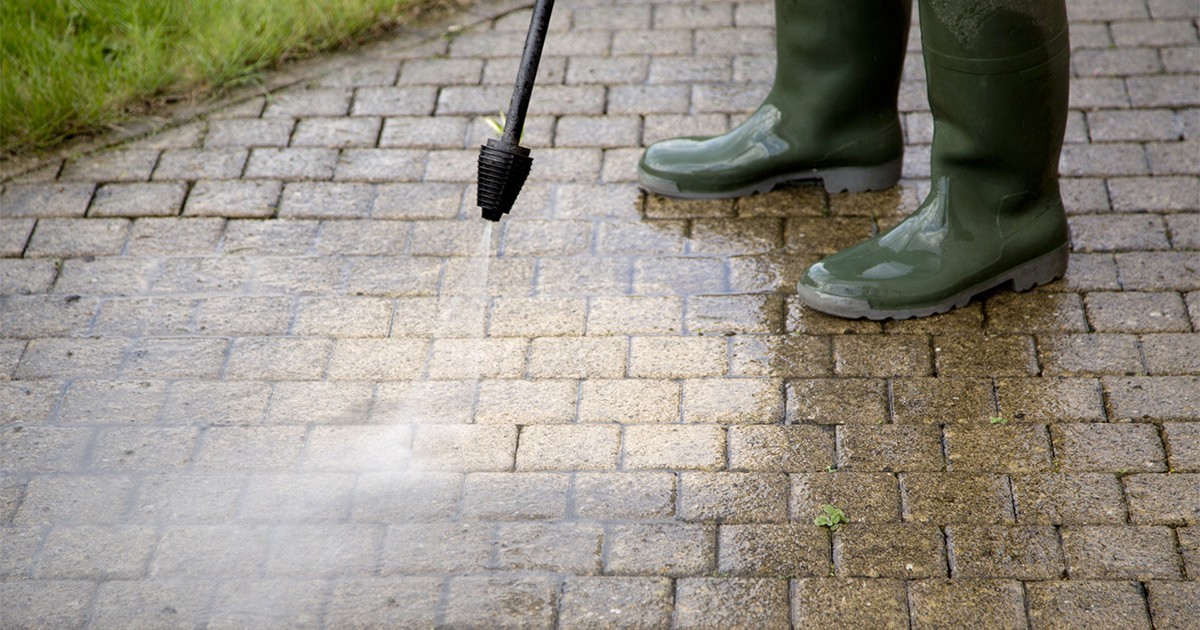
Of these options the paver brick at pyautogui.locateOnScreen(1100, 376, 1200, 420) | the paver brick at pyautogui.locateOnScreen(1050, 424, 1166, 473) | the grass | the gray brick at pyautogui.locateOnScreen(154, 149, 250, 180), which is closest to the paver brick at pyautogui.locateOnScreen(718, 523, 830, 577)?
the paver brick at pyautogui.locateOnScreen(1050, 424, 1166, 473)

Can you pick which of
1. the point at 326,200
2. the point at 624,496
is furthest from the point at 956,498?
the point at 326,200

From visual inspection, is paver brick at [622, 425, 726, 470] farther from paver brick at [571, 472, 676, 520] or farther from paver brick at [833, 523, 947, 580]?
paver brick at [833, 523, 947, 580]

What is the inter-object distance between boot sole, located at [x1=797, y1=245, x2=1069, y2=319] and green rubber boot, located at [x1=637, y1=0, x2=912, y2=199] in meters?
0.56

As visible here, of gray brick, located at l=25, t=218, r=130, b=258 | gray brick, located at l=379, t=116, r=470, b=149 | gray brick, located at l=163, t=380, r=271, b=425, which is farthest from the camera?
gray brick, located at l=379, t=116, r=470, b=149

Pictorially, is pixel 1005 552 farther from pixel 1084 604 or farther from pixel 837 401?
pixel 837 401

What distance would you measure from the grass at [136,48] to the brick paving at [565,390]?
25 centimetres

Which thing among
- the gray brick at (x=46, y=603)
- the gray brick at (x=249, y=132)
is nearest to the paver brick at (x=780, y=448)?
the gray brick at (x=46, y=603)

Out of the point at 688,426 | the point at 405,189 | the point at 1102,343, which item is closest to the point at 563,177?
the point at 405,189

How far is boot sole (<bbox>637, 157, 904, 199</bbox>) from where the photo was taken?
365 cm

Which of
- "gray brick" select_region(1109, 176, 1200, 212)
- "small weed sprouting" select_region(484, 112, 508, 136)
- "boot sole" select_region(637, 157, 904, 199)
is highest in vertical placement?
"small weed sprouting" select_region(484, 112, 508, 136)

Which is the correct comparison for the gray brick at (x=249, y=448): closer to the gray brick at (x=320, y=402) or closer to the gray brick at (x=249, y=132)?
the gray brick at (x=320, y=402)

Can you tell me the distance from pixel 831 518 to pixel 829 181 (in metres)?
1.37

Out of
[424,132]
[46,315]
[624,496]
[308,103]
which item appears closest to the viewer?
[624,496]

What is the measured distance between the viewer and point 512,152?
284 cm
